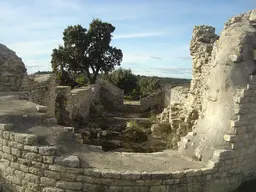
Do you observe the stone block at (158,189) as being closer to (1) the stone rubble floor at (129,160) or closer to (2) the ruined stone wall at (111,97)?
(1) the stone rubble floor at (129,160)

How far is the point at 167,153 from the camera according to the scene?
609 centimetres

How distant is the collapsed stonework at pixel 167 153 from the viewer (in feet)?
15.9

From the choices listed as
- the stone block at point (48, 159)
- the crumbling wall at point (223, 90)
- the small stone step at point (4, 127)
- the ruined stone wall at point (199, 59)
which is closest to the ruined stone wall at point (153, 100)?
the ruined stone wall at point (199, 59)

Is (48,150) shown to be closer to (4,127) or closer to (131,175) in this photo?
(4,127)

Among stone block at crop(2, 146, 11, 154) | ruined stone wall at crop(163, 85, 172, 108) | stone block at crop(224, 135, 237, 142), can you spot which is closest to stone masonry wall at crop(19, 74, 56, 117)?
stone block at crop(2, 146, 11, 154)

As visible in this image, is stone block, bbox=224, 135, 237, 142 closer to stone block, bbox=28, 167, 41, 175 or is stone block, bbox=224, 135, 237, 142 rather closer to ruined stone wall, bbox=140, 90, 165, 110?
stone block, bbox=28, 167, 41, 175

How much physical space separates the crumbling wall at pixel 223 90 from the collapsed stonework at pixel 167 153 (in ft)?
0.06

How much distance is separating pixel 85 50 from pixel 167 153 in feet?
79.5

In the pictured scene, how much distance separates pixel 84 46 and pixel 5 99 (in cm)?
2069

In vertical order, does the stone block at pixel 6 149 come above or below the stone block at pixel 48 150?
below

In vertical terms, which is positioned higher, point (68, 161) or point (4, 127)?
point (4, 127)

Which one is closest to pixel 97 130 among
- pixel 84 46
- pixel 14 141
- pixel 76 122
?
pixel 76 122

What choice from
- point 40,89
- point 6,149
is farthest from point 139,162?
point 40,89

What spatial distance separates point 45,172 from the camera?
498cm
